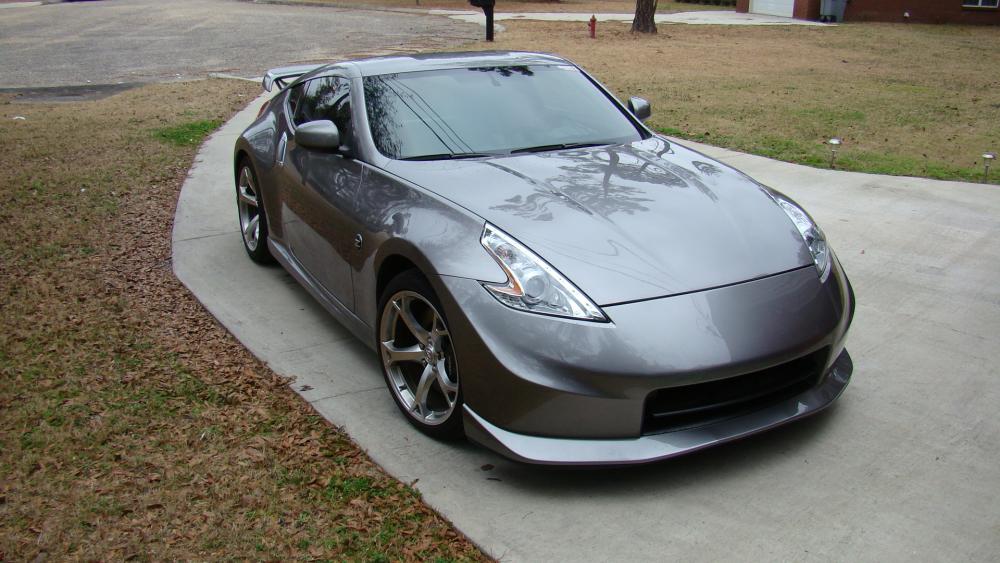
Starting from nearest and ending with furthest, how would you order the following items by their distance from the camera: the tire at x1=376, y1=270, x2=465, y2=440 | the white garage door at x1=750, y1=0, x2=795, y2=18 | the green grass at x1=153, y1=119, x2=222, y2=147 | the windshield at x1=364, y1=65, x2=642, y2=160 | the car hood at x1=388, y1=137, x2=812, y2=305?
the car hood at x1=388, y1=137, x2=812, y2=305
the tire at x1=376, y1=270, x2=465, y2=440
the windshield at x1=364, y1=65, x2=642, y2=160
the green grass at x1=153, y1=119, x2=222, y2=147
the white garage door at x1=750, y1=0, x2=795, y2=18

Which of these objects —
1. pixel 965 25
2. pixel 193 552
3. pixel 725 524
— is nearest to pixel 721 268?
pixel 725 524

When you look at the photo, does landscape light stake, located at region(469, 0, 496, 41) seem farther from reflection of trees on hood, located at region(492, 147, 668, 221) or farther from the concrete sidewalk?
reflection of trees on hood, located at region(492, 147, 668, 221)

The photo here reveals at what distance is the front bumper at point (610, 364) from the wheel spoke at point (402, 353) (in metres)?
0.40

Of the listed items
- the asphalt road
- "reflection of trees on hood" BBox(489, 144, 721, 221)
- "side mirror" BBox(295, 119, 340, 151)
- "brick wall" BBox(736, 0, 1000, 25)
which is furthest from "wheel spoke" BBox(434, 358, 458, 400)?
"brick wall" BBox(736, 0, 1000, 25)

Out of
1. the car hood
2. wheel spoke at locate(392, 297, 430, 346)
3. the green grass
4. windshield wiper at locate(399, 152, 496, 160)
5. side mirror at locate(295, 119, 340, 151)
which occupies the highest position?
side mirror at locate(295, 119, 340, 151)

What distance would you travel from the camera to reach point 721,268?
3.58 m

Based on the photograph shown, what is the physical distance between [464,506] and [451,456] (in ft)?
1.25

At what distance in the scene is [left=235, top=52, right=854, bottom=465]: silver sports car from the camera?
3.29 metres

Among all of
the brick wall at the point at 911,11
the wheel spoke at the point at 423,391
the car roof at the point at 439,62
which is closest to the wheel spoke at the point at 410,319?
the wheel spoke at the point at 423,391

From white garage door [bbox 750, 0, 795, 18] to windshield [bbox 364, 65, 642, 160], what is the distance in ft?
87.2

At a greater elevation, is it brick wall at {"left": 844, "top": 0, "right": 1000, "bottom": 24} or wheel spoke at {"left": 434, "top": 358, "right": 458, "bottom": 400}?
brick wall at {"left": 844, "top": 0, "right": 1000, "bottom": 24}

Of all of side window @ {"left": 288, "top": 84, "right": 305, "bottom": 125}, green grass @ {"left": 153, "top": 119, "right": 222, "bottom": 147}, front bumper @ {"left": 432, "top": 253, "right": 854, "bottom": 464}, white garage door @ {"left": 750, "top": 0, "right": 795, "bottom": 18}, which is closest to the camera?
front bumper @ {"left": 432, "top": 253, "right": 854, "bottom": 464}

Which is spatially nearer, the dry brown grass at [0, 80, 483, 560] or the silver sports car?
the dry brown grass at [0, 80, 483, 560]

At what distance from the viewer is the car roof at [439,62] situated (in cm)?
504
